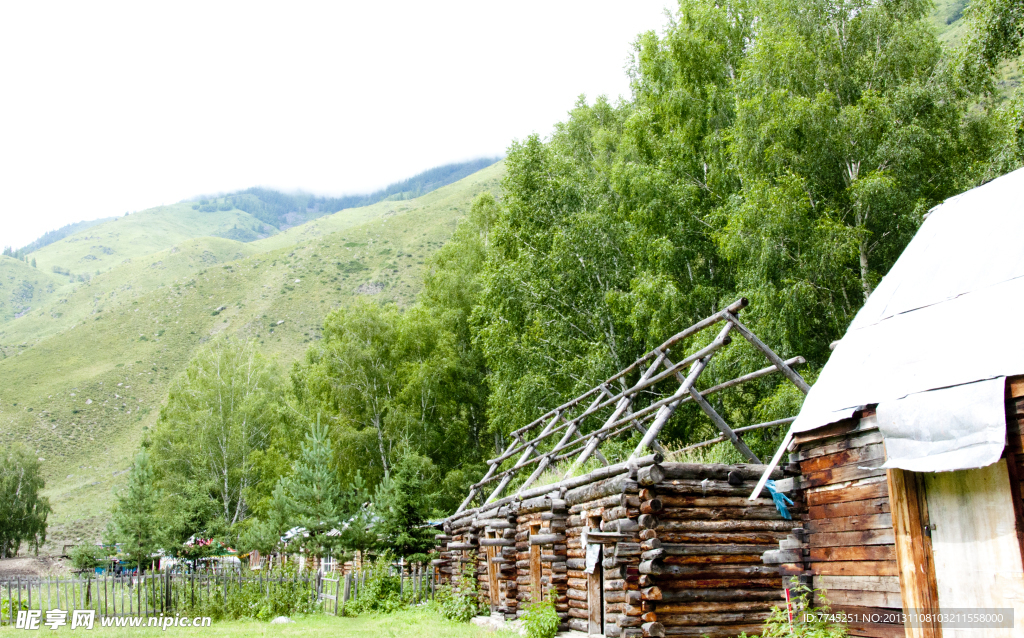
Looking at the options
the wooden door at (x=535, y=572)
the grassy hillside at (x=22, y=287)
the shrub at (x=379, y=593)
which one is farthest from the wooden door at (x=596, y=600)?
the grassy hillside at (x=22, y=287)

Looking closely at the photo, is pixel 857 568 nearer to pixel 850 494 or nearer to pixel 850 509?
pixel 850 509

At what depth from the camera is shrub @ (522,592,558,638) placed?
12414 millimetres

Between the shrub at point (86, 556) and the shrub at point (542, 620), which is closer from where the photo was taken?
the shrub at point (542, 620)

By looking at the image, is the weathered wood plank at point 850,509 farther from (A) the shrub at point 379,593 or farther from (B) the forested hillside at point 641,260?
(A) the shrub at point 379,593

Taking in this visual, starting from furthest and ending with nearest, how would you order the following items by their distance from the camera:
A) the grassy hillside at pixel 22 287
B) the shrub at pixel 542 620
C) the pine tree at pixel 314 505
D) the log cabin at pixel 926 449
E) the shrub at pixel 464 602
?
the grassy hillside at pixel 22 287
the pine tree at pixel 314 505
the shrub at pixel 464 602
the shrub at pixel 542 620
the log cabin at pixel 926 449

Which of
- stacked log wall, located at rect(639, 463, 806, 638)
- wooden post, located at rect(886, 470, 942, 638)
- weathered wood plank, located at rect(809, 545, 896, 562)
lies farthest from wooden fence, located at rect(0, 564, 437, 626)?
wooden post, located at rect(886, 470, 942, 638)

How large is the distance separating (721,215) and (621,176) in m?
4.08

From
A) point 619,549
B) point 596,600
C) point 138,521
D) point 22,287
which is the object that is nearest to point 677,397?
point 619,549

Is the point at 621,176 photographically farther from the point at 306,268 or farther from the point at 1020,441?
the point at 306,268

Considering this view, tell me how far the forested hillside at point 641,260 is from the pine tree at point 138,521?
0.26 metres

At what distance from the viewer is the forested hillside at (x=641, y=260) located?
16.3 m

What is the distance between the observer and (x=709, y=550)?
10.3 m

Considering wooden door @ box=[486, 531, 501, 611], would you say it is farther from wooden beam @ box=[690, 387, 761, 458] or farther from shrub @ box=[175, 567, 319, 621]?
shrub @ box=[175, 567, 319, 621]

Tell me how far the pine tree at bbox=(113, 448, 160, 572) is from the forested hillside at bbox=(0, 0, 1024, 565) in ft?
0.86
